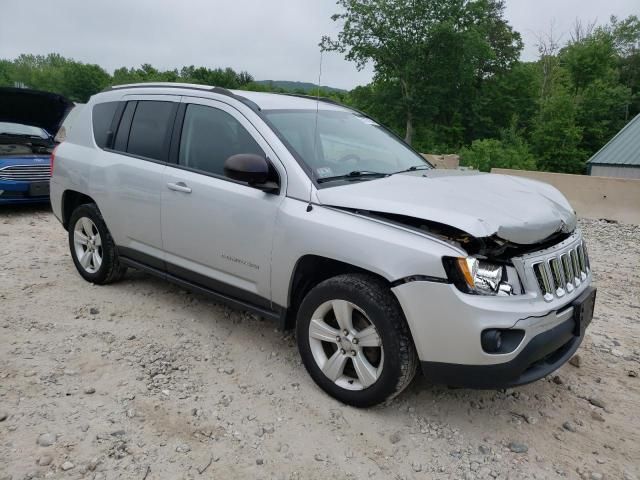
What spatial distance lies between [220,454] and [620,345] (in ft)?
10.5

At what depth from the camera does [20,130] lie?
8.52 m

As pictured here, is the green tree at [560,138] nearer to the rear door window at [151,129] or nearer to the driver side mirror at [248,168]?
the rear door window at [151,129]

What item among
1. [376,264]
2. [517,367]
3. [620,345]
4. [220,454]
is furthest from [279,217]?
[620,345]

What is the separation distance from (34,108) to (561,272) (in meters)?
8.68

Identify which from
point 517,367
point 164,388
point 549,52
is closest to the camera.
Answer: point 517,367

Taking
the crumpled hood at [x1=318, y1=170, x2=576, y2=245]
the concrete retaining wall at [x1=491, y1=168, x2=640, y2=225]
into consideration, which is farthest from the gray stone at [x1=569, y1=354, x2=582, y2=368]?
the concrete retaining wall at [x1=491, y1=168, x2=640, y2=225]

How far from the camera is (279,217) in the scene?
9.89ft

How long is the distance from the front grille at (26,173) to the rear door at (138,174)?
4177 millimetres

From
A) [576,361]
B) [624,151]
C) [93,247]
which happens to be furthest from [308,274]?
[624,151]

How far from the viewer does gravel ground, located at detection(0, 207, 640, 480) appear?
8.04 ft

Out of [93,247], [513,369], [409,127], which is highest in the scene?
[409,127]

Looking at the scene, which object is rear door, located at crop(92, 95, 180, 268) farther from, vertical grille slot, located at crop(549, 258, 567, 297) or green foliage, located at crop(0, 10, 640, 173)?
green foliage, located at crop(0, 10, 640, 173)

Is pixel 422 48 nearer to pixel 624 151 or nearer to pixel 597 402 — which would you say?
pixel 624 151

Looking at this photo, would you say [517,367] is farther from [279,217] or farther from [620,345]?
[620,345]
